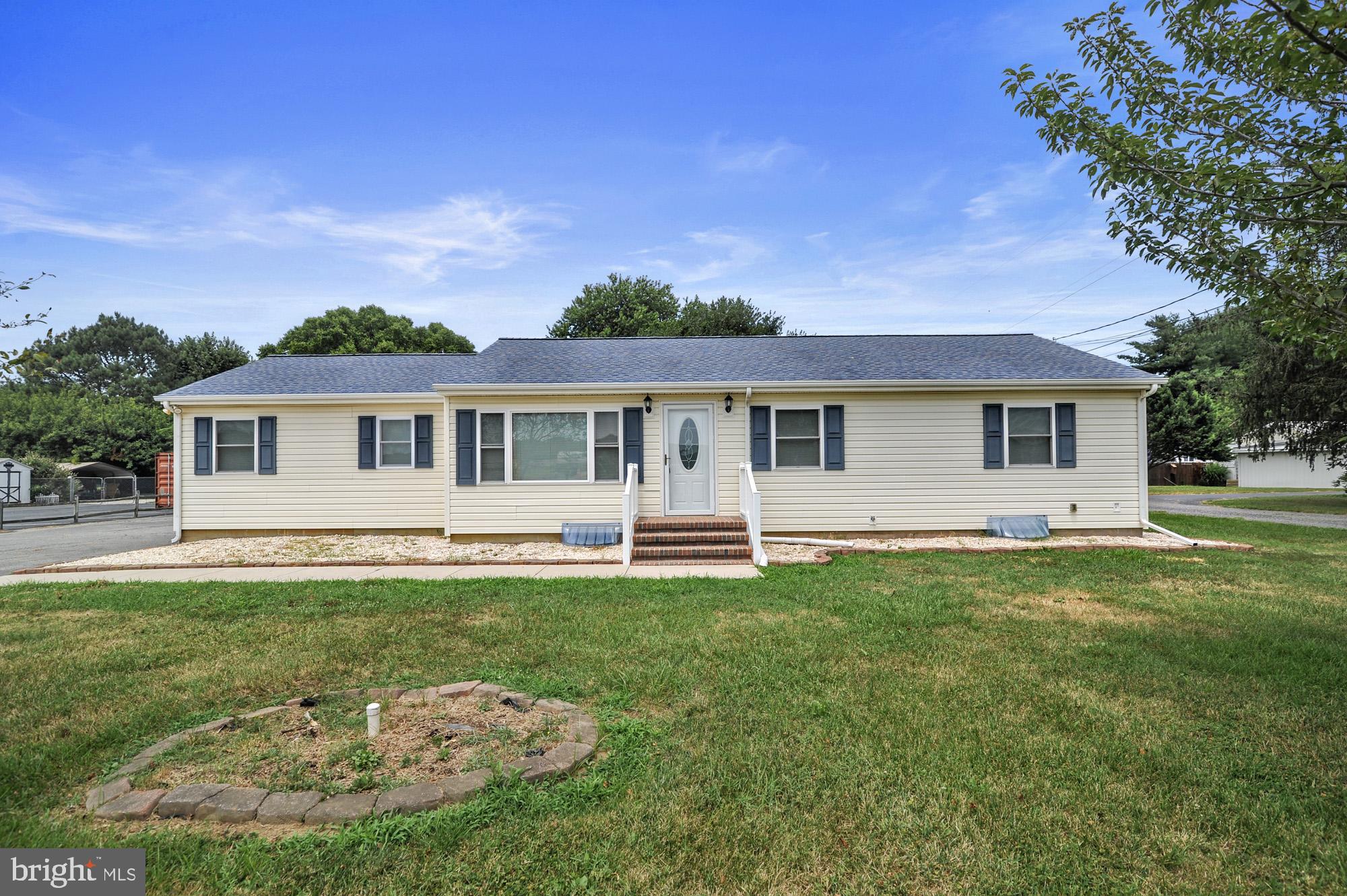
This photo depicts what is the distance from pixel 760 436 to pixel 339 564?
23.4 ft

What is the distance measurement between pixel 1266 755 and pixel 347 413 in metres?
13.1

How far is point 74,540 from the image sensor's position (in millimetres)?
13234

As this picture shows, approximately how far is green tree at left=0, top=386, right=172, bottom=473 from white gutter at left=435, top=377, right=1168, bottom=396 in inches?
1284

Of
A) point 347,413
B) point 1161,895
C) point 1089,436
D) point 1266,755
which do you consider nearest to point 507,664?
point 1161,895

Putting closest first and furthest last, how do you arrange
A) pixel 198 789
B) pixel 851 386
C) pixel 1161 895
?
1. pixel 1161 895
2. pixel 198 789
3. pixel 851 386

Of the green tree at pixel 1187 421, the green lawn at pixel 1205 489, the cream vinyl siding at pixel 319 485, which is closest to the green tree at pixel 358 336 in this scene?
the cream vinyl siding at pixel 319 485

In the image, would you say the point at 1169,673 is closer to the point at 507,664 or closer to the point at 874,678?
the point at 874,678

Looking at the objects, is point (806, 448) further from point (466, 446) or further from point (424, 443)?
point (424, 443)

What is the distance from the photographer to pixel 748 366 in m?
11.9

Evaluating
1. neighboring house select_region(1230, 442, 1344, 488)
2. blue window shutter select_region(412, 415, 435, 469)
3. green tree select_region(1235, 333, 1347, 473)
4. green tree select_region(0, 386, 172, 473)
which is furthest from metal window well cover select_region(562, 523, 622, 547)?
green tree select_region(0, 386, 172, 473)

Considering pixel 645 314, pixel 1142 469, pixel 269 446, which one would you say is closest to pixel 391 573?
pixel 269 446

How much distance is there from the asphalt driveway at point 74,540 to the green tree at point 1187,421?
42484mm

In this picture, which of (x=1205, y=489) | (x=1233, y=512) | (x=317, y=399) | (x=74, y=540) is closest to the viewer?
(x=317, y=399)

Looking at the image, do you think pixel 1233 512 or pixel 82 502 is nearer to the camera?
pixel 1233 512
